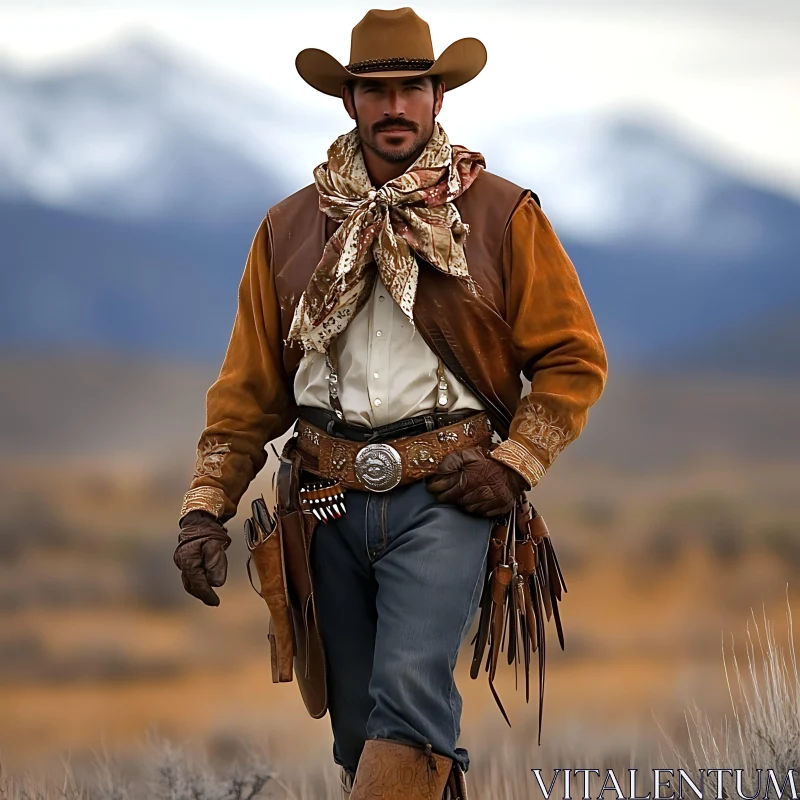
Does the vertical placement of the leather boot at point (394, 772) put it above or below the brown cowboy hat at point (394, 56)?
below

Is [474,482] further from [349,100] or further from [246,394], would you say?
[349,100]

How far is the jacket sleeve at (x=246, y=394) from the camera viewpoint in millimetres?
4598

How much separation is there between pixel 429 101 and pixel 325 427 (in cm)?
78

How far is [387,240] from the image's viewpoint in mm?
4375

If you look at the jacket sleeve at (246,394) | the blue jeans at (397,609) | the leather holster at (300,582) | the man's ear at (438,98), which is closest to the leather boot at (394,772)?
the blue jeans at (397,609)

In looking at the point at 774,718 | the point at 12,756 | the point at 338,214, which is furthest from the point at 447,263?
the point at 12,756

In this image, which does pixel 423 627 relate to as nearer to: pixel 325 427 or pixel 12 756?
pixel 325 427

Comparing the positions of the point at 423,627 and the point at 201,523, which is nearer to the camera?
the point at 423,627

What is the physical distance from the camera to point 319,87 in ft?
15.1

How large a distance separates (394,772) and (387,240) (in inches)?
46.1

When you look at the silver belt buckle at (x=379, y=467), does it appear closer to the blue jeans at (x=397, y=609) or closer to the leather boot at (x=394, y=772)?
the blue jeans at (x=397, y=609)

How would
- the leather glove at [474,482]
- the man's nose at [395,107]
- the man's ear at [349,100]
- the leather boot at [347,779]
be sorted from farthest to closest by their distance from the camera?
the leather boot at [347,779] < the man's ear at [349,100] < the man's nose at [395,107] < the leather glove at [474,482]

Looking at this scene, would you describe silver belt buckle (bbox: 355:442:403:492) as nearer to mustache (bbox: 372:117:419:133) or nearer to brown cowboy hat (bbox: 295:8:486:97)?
mustache (bbox: 372:117:419:133)

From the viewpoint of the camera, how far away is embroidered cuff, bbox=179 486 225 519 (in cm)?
454
